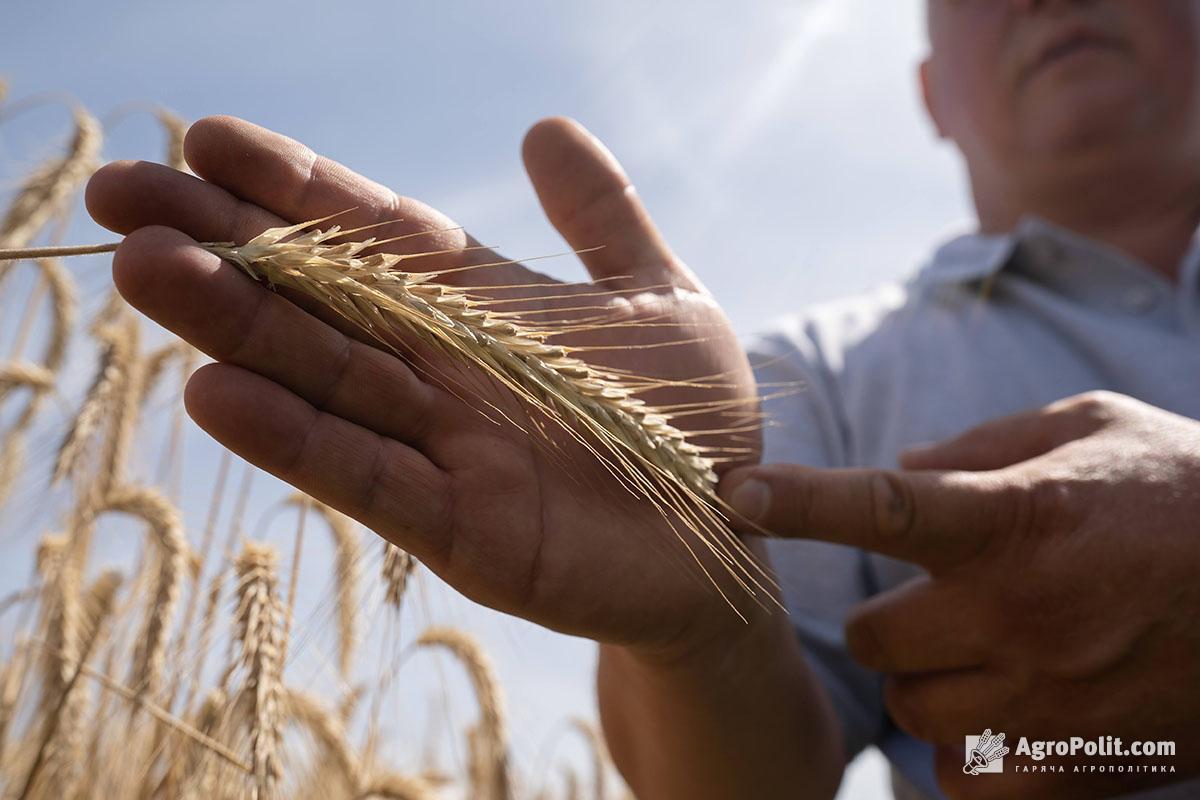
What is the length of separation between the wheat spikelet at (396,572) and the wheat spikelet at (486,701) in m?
1.07

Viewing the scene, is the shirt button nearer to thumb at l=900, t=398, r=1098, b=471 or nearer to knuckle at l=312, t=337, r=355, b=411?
thumb at l=900, t=398, r=1098, b=471

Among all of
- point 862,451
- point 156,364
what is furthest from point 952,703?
point 156,364

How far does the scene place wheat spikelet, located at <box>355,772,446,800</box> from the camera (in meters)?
1.69

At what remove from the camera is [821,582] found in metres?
1.82

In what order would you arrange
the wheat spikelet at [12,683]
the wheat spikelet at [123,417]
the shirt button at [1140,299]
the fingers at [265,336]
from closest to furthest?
1. the fingers at [265,336]
2. the wheat spikelet at [12,683]
3. the wheat spikelet at [123,417]
4. the shirt button at [1140,299]

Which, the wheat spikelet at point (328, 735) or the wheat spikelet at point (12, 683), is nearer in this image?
the wheat spikelet at point (12, 683)

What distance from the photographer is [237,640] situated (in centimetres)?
119

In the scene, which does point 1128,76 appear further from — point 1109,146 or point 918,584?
point 918,584

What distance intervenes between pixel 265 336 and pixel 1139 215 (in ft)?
8.02

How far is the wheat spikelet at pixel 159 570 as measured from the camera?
135cm

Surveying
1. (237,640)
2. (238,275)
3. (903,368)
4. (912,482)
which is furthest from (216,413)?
(903,368)

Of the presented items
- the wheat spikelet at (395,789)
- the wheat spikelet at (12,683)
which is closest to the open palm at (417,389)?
the wheat spikelet at (395,789)
